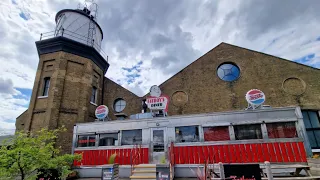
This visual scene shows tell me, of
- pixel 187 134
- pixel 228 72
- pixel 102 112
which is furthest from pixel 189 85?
pixel 102 112

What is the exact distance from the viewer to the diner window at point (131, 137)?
1096cm

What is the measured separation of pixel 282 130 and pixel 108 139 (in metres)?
10.4

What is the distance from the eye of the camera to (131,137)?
11.1 m

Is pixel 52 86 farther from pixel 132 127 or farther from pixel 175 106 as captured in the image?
pixel 175 106

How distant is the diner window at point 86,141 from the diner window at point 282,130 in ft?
35.8

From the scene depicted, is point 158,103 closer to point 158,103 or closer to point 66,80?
point 158,103

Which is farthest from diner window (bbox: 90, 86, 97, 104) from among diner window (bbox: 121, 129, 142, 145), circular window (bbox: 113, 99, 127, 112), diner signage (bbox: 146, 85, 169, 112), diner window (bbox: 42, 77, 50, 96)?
diner signage (bbox: 146, 85, 169, 112)

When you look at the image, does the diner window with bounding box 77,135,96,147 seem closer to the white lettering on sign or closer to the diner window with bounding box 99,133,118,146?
the diner window with bounding box 99,133,118,146

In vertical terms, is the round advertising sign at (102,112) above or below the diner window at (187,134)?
above

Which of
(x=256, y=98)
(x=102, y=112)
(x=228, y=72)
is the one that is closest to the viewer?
(x=256, y=98)

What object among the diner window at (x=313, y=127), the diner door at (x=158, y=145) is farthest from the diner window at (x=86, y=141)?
the diner window at (x=313, y=127)

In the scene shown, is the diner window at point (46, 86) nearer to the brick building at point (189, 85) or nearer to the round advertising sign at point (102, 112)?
the brick building at point (189, 85)

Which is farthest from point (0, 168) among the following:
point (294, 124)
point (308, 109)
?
point (308, 109)

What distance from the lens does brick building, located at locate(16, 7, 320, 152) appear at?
13070 mm
